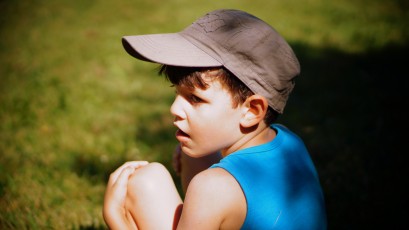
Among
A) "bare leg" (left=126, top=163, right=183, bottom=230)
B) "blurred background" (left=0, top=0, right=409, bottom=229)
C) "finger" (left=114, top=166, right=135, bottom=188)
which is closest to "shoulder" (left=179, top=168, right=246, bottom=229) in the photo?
"bare leg" (left=126, top=163, right=183, bottom=230)

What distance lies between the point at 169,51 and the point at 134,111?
82.1 inches

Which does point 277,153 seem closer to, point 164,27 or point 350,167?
point 350,167

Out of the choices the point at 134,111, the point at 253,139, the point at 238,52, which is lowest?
the point at 134,111

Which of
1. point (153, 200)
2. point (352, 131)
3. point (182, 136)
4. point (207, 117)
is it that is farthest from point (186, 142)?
point (352, 131)

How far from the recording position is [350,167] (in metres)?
2.54

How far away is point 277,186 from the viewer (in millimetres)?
1276

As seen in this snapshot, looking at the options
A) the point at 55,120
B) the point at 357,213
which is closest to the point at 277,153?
the point at 357,213

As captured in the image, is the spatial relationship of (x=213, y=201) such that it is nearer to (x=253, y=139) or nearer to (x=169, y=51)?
(x=253, y=139)

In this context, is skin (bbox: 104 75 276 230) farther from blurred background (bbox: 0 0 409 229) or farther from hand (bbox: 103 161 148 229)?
blurred background (bbox: 0 0 409 229)

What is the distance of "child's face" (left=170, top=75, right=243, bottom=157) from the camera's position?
4.52 ft

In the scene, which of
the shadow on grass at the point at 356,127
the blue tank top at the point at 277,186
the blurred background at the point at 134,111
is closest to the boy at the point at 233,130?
the blue tank top at the point at 277,186

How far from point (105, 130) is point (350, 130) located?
216cm

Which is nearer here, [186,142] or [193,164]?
[186,142]

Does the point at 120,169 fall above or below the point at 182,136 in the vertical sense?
below
